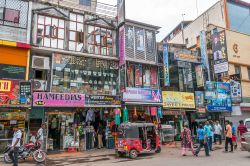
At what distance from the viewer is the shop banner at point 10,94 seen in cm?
1340

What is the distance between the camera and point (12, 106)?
44.6ft

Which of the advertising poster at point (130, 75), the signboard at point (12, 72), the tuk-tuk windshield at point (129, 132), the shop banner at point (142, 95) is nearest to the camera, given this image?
the tuk-tuk windshield at point (129, 132)

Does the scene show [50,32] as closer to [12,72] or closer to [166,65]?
[12,72]

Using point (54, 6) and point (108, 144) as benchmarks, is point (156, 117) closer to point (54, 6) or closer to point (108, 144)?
point (108, 144)

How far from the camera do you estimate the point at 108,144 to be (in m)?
16.6

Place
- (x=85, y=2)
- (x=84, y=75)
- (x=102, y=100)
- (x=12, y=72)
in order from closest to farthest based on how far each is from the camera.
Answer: (x=12, y=72) → (x=102, y=100) → (x=84, y=75) → (x=85, y=2)

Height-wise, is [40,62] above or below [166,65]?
below

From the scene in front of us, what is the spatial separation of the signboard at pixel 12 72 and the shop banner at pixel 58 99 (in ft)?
5.42

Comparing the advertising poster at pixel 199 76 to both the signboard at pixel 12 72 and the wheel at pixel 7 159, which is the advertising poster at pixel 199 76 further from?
the wheel at pixel 7 159

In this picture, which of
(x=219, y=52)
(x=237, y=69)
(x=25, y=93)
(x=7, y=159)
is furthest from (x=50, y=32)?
(x=237, y=69)

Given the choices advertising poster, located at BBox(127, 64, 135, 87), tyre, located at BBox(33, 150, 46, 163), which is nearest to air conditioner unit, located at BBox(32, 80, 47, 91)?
tyre, located at BBox(33, 150, 46, 163)

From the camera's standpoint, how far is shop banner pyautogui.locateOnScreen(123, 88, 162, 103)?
17.7m

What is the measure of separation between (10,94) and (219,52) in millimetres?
18166

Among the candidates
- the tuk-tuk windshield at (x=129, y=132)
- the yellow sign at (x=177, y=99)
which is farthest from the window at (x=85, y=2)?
the tuk-tuk windshield at (x=129, y=132)
